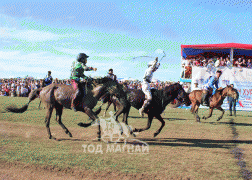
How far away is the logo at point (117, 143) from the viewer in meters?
6.20

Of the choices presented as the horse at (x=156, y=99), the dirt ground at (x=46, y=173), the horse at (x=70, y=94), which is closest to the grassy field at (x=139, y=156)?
the dirt ground at (x=46, y=173)

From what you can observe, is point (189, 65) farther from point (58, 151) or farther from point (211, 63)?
point (58, 151)

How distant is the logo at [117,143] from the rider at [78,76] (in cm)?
98

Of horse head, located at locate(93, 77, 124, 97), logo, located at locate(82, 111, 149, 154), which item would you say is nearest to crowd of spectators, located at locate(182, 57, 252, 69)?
logo, located at locate(82, 111, 149, 154)

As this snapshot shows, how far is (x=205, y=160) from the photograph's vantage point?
18.3 feet

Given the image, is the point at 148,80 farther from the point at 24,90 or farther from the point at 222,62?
the point at 24,90

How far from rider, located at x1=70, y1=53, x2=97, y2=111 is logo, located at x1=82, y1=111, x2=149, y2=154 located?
3.20 ft

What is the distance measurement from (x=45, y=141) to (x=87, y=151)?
173 centimetres

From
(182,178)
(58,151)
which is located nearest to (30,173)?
(58,151)

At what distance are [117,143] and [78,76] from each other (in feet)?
7.95

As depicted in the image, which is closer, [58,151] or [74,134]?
[58,151]

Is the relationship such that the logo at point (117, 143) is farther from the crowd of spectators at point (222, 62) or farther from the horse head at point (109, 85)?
the crowd of spectators at point (222, 62)

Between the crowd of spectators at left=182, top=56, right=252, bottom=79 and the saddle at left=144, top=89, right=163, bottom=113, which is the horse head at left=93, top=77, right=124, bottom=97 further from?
the crowd of spectators at left=182, top=56, right=252, bottom=79

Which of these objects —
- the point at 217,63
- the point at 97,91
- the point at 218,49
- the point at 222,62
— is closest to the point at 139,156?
the point at 97,91
